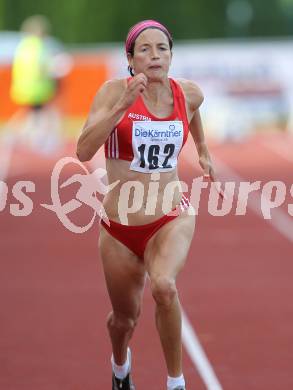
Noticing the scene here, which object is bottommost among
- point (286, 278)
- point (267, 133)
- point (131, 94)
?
point (267, 133)

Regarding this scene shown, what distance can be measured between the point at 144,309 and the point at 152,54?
11.7 ft

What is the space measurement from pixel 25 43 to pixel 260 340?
48.6ft

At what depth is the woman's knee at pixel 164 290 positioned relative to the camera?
538 cm

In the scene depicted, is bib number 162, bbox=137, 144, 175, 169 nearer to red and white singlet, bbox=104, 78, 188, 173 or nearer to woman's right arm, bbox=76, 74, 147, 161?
red and white singlet, bbox=104, 78, 188, 173

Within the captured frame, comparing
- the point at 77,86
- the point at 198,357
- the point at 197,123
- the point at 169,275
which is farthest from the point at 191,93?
the point at 77,86

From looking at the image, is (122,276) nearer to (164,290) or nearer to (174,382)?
(164,290)

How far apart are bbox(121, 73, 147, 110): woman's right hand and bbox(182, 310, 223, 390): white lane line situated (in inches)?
80.0

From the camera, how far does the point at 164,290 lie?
212 inches

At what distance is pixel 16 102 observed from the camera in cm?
2294

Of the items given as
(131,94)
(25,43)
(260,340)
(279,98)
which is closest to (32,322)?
(260,340)

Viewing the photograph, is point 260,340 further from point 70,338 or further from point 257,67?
point 257,67

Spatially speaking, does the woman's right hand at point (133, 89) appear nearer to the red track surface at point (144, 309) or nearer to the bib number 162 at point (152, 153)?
the bib number 162 at point (152, 153)

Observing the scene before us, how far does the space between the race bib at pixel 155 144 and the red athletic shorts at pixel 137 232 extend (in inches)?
10.8

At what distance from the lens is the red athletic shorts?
5.67m
